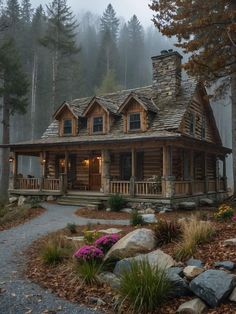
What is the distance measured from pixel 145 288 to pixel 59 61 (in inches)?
1764

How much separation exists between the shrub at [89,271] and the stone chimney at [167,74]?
55.2ft

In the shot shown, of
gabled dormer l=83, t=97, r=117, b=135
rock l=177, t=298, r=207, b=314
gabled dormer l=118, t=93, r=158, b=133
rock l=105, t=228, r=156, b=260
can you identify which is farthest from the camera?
gabled dormer l=83, t=97, r=117, b=135

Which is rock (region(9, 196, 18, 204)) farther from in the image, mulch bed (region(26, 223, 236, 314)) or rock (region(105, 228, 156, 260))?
rock (region(105, 228, 156, 260))

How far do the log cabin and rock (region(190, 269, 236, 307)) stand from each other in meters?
11.7

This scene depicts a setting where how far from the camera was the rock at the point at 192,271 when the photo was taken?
6.10 meters

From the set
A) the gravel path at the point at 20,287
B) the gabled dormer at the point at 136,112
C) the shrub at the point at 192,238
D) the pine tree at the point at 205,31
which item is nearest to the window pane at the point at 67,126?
the gabled dormer at the point at 136,112

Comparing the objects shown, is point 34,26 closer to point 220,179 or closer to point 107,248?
point 220,179

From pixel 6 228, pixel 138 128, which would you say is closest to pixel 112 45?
pixel 138 128

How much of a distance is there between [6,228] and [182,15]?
40.9 ft

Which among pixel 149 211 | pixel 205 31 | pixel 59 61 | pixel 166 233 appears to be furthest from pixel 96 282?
pixel 59 61

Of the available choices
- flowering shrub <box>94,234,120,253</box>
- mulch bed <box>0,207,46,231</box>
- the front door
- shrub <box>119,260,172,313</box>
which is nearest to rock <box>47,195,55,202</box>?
the front door

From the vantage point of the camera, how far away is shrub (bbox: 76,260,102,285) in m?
6.79

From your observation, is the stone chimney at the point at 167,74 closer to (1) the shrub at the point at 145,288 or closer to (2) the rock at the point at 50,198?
(2) the rock at the point at 50,198

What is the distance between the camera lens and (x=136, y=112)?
21.4 meters
